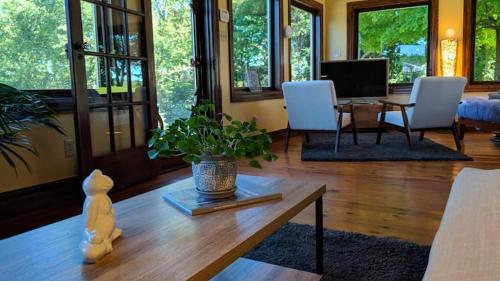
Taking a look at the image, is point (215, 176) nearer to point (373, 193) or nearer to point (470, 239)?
point (470, 239)

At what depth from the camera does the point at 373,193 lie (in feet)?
8.34

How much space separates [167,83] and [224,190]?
2.69m

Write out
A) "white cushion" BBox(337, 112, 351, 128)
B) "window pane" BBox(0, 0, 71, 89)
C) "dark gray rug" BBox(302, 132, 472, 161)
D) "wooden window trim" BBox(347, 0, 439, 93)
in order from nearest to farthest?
"window pane" BBox(0, 0, 71, 89), "dark gray rug" BBox(302, 132, 472, 161), "white cushion" BBox(337, 112, 351, 128), "wooden window trim" BBox(347, 0, 439, 93)

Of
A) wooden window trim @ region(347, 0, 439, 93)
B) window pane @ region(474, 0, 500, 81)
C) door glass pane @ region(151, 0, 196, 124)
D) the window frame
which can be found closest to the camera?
door glass pane @ region(151, 0, 196, 124)

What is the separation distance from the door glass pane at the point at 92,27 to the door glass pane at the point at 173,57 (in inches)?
31.1

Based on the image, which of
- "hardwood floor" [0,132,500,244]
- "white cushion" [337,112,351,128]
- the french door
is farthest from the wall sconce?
the french door

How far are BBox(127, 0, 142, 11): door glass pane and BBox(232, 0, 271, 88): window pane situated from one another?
1564 mm

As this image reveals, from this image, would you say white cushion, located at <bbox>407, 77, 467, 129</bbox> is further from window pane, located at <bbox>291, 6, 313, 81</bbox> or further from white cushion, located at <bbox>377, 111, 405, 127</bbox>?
window pane, located at <bbox>291, 6, 313, 81</bbox>

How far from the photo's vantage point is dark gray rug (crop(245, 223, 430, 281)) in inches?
55.6

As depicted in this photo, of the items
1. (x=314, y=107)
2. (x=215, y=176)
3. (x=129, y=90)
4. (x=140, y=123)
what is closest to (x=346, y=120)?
(x=314, y=107)

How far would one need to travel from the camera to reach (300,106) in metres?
4.19

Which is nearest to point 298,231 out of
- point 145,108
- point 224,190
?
point 224,190

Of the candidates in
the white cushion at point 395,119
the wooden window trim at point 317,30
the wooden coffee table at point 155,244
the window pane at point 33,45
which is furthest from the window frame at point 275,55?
the wooden coffee table at point 155,244

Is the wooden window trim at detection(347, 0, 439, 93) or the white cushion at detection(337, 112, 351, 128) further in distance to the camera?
the wooden window trim at detection(347, 0, 439, 93)
